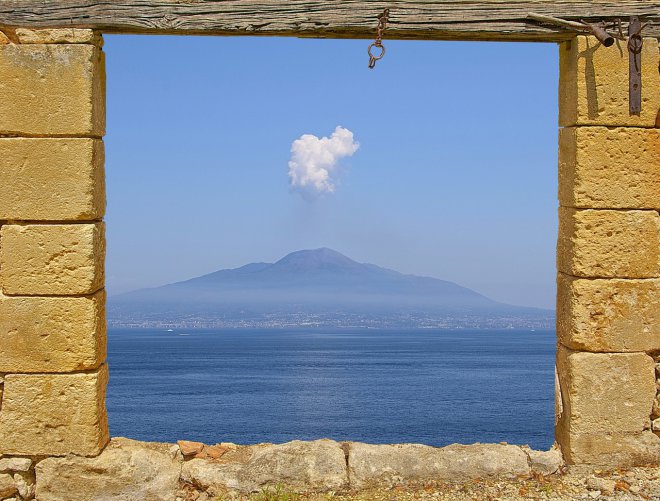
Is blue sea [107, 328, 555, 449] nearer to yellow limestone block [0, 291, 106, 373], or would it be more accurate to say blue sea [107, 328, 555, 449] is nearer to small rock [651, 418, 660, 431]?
small rock [651, 418, 660, 431]

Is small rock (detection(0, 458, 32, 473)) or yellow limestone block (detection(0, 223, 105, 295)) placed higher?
yellow limestone block (detection(0, 223, 105, 295))

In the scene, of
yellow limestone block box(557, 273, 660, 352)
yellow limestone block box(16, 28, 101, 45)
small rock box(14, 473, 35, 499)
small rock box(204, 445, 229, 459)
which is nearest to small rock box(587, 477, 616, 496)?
yellow limestone block box(557, 273, 660, 352)

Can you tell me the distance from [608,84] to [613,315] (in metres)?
1.64

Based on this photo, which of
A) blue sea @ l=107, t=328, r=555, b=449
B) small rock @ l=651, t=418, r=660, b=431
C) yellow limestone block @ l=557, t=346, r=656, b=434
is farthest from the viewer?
blue sea @ l=107, t=328, r=555, b=449

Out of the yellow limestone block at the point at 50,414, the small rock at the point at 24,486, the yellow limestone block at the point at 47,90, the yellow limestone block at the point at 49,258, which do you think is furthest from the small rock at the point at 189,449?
the yellow limestone block at the point at 47,90

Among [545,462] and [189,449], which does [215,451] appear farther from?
[545,462]

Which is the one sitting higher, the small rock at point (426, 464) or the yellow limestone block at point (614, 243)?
the yellow limestone block at point (614, 243)

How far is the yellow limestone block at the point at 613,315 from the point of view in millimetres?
5465

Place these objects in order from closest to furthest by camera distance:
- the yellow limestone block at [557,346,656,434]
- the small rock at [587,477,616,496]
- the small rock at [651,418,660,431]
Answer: the small rock at [587,477,616,496] → the yellow limestone block at [557,346,656,434] → the small rock at [651,418,660,431]

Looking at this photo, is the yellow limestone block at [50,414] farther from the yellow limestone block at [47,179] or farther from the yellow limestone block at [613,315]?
the yellow limestone block at [613,315]

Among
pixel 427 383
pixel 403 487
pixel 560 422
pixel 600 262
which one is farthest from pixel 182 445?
pixel 427 383

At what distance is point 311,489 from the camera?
5457 millimetres

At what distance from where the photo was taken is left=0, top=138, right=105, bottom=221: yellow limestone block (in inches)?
207

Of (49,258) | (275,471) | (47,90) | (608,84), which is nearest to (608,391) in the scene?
(608,84)
